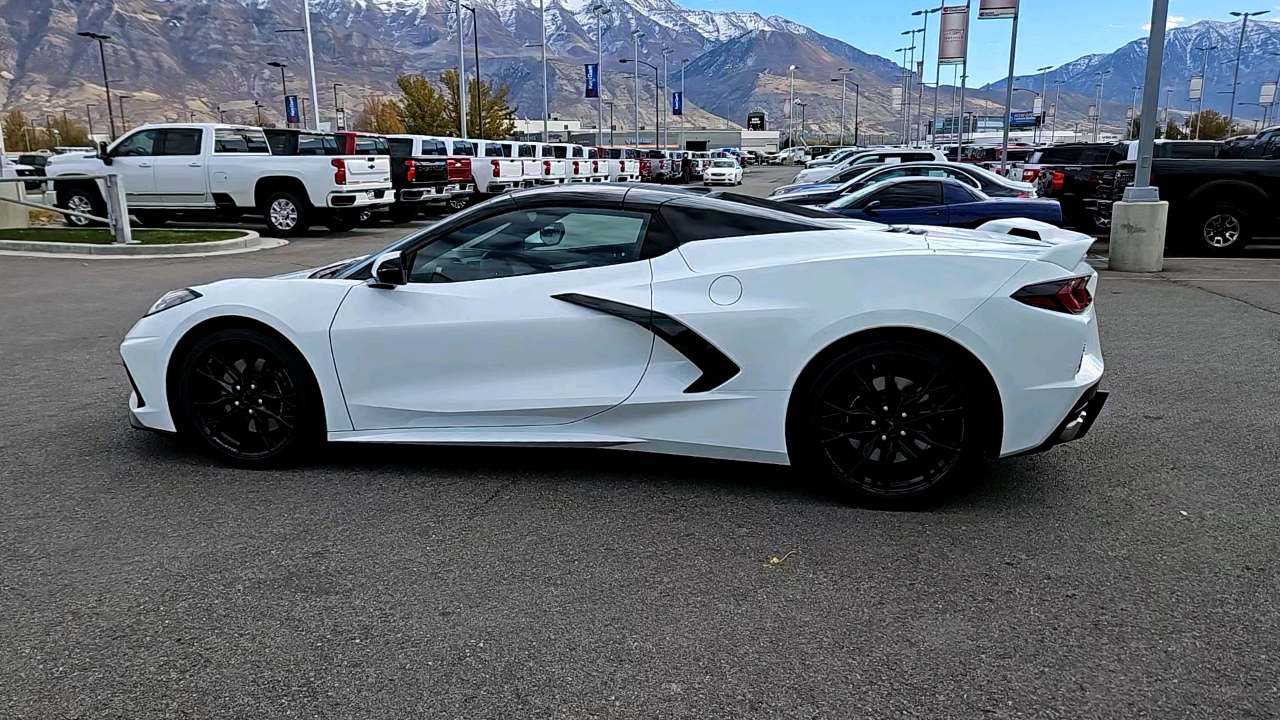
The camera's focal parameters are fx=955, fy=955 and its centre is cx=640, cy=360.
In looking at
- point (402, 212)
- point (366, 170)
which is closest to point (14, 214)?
point (366, 170)

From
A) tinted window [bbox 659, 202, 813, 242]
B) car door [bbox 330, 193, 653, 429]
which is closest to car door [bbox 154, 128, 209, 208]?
car door [bbox 330, 193, 653, 429]

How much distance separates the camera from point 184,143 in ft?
57.0

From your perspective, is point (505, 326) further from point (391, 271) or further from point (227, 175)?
point (227, 175)

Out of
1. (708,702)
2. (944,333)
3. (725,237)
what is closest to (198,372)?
(725,237)

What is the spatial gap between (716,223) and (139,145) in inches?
651

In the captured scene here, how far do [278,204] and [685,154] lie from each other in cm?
3128

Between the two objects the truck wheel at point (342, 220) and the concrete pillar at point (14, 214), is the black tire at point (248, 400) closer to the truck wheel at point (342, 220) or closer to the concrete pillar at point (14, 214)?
the truck wheel at point (342, 220)

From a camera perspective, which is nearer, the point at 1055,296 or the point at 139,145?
the point at 1055,296

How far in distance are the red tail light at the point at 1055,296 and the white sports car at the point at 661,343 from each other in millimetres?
10

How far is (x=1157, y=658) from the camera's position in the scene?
9.55 feet

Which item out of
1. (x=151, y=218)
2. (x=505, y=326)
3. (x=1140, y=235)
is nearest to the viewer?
(x=505, y=326)

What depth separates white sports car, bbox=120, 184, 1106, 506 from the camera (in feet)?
12.9

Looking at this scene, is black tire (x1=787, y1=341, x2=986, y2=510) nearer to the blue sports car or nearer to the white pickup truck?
the blue sports car

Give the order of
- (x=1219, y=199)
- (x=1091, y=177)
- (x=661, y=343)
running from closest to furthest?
1. (x=661, y=343)
2. (x=1219, y=199)
3. (x=1091, y=177)
